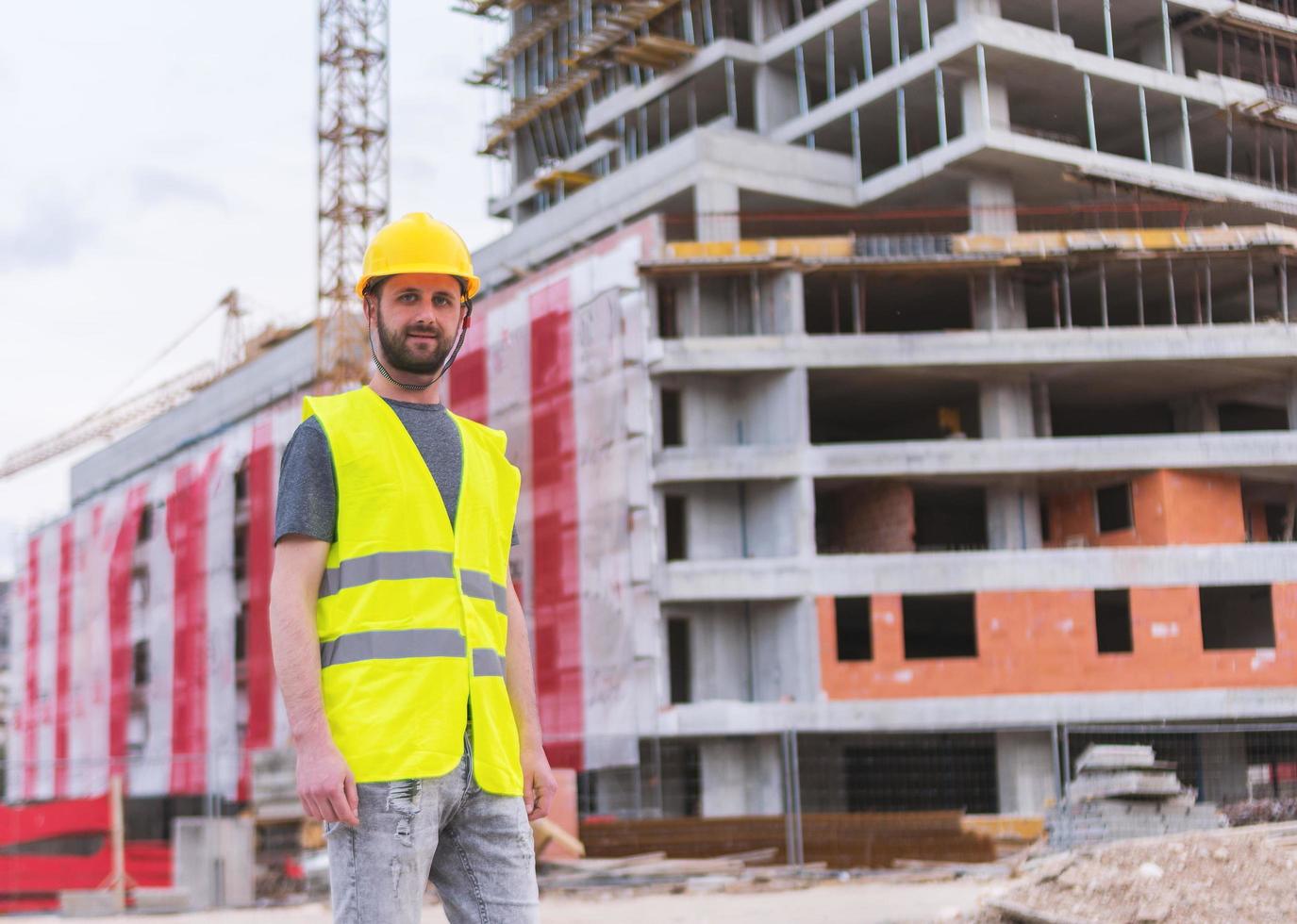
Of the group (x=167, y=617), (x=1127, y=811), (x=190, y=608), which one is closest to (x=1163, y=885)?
(x=1127, y=811)

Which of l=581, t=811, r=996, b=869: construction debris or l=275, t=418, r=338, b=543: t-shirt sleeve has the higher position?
l=275, t=418, r=338, b=543: t-shirt sleeve

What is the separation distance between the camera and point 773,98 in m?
47.5

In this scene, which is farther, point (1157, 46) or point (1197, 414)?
point (1157, 46)

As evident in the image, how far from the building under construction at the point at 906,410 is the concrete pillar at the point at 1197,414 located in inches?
4.1

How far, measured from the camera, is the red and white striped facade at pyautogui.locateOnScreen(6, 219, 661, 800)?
37.9m

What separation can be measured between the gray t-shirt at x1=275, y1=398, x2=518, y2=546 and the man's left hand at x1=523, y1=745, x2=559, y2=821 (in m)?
0.61

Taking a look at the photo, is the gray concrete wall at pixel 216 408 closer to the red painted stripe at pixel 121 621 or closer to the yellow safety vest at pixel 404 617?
the red painted stripe at pixel 121 621

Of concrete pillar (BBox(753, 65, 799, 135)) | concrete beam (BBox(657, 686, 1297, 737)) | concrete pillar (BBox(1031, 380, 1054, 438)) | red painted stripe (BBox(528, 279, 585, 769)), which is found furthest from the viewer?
concrete pillar (BBox(753, 65, 799, 135))

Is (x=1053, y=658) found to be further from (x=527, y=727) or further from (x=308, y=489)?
(x=308, y=489)

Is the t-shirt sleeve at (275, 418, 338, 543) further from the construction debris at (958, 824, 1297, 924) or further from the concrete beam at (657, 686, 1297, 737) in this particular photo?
the concrete beam at (657, 686, 1297, 737)

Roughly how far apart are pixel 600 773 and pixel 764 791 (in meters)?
4.15

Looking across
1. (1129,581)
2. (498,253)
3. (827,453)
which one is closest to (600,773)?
(827,453)

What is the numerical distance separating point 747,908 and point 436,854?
33.9ft

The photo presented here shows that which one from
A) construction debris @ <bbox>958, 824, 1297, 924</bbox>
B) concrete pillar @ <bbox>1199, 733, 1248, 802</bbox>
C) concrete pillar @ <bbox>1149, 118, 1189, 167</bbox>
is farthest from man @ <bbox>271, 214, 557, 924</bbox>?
concrete pillar @ <bbox>1149, 118, 1189, 167</bbox>
